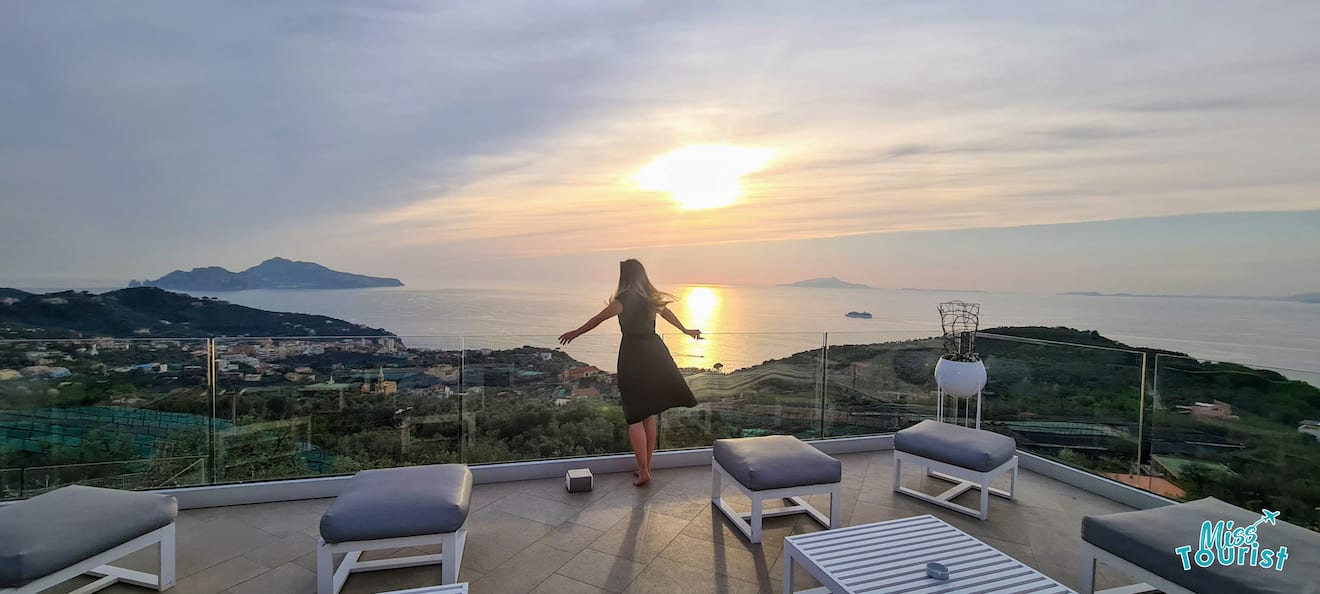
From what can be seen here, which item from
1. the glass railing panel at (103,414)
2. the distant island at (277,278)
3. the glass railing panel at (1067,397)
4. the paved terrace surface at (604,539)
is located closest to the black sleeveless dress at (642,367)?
the paved terrace surface at (604,539)

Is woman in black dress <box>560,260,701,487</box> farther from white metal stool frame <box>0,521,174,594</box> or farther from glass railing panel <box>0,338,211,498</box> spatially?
glass railing panel <box>0,338,211,498</box>

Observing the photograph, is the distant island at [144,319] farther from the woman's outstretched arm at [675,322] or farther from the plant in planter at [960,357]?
the plant in planter at [960,357]

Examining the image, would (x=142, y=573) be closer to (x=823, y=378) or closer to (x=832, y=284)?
(x=823, y=378)

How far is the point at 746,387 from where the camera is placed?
16.0 ft

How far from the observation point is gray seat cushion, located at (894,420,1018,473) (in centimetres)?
359

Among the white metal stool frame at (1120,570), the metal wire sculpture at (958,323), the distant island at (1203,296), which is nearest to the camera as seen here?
the white metal stool frame at (1120,570)

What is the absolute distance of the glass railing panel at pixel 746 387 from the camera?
4.61m

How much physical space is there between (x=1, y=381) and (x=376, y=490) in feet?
9.15

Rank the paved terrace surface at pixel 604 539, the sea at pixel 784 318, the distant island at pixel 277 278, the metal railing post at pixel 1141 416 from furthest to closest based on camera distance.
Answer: the distant island at pixel 277 278, the sea at pixel 784 318, the metal railing post at pixel 1141 416, the paved terrace surface at pixel 604 539

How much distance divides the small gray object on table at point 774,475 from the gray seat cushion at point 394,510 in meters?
1.52

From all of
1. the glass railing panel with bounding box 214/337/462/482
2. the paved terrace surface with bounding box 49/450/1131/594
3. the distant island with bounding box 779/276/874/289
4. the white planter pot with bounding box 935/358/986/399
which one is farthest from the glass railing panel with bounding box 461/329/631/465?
the distant island with bounding box 779/276/874/289

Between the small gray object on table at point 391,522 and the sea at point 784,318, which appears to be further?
the sea at point 784,318

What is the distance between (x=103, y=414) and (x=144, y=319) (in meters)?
1.09

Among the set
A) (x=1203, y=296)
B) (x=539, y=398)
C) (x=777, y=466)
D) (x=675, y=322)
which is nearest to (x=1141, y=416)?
(x=777, y=466)
